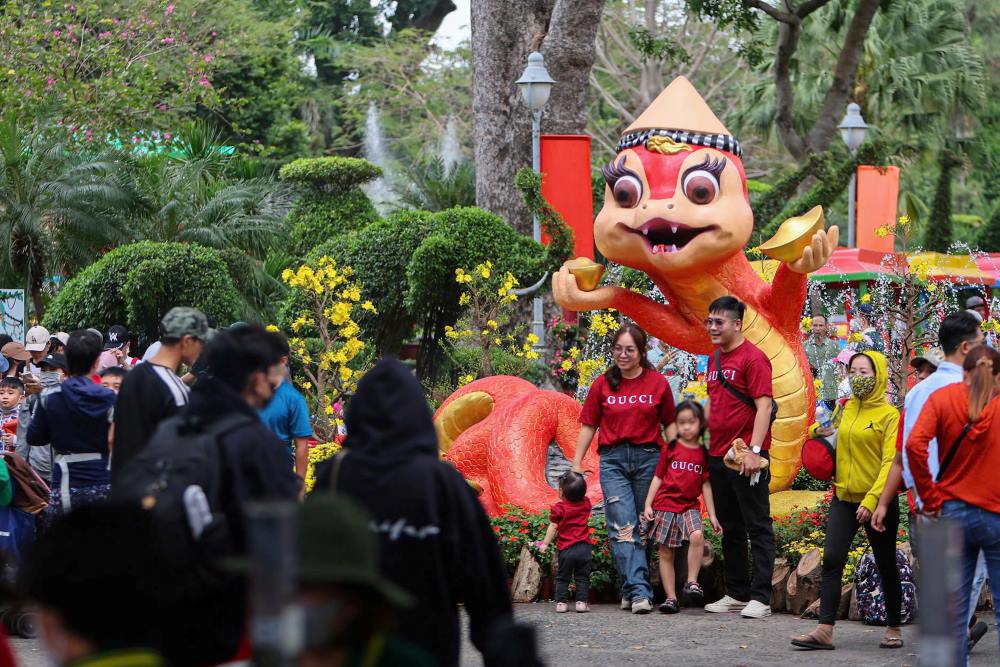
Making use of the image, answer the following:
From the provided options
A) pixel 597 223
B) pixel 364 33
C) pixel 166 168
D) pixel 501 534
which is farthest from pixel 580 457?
pixel 364 33

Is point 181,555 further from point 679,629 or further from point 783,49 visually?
point 783,49

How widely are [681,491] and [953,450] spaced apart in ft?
8.50

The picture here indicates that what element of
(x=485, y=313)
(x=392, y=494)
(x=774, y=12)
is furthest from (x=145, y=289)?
(x=392, y=494)

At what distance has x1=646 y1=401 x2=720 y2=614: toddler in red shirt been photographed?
833 centimetres

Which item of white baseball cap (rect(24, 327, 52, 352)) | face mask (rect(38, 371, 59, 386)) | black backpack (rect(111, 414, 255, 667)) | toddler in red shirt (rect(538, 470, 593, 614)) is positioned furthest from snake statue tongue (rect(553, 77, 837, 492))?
black backpack (rect(111, 414, 255, 667))

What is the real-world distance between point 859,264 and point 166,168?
32.2 feet

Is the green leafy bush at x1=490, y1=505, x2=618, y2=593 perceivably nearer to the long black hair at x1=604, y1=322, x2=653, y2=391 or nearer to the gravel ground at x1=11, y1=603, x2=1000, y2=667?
the gravel ground at x1=11, y1=603, x2=1000, y2=667

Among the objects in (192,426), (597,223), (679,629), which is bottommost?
(679,629)

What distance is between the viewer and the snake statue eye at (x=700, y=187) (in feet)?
31.6

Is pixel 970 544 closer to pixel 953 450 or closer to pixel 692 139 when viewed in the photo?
pixel 953 450

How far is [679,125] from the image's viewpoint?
994 centimetres

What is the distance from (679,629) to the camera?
310 inches

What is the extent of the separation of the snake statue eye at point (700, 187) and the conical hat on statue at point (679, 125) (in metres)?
0.26

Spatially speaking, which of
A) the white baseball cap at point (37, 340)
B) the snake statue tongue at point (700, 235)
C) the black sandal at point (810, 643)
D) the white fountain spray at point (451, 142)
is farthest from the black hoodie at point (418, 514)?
the white fountain spray at point (451, 142)
